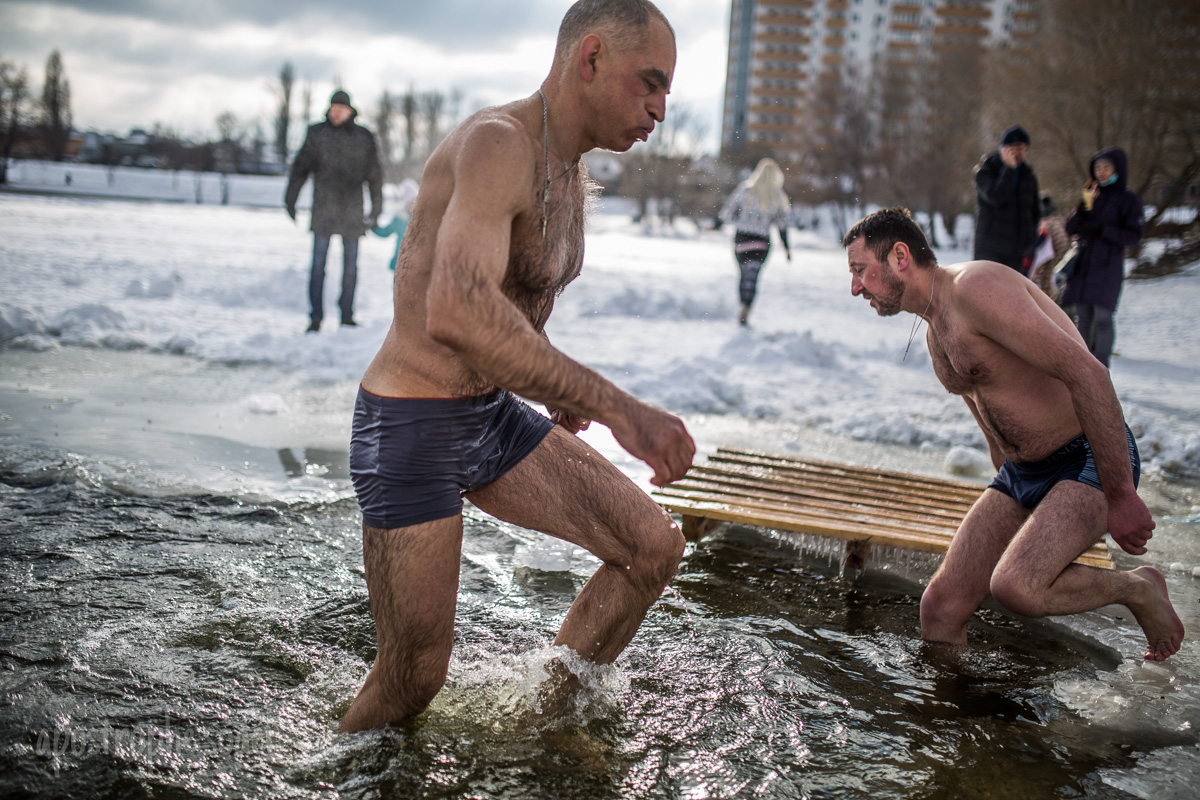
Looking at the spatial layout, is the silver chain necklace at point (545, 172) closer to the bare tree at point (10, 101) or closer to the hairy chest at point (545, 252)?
the hairy chest at point (545, 252)

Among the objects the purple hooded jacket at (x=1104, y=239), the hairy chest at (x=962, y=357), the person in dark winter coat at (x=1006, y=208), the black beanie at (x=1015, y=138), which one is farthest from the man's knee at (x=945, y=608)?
the purple hooded jacket at (x=1104, y=239)

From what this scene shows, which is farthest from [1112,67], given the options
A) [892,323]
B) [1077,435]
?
[1077,435]

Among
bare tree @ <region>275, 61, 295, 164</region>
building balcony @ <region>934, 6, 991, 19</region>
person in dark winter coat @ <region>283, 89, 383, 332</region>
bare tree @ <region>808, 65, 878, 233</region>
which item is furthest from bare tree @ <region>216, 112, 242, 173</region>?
building balcony @ <region>934, 6, 991, 19</region>

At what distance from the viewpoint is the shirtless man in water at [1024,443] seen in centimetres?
277

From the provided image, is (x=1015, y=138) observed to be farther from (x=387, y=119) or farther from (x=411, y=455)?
(x=387, y=119)

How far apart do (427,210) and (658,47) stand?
0.67 m

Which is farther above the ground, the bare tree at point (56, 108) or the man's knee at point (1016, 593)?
the bare tree at point (56, 108)

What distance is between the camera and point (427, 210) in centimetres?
203

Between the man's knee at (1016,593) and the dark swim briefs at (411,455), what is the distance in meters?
1.85

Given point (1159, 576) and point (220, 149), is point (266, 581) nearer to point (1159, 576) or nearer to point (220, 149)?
point (1159, 576)

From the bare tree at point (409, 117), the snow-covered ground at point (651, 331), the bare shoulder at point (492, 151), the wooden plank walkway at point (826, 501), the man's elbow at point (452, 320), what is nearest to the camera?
the man's elbow at point (452, 320)

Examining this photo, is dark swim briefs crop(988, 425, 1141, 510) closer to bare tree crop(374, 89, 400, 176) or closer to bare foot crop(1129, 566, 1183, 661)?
bare foot crop(1129, 566, 1183, 661)

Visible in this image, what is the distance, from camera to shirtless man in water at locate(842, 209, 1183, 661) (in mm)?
2773

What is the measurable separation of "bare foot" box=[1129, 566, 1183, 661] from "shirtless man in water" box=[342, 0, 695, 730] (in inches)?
69.1
